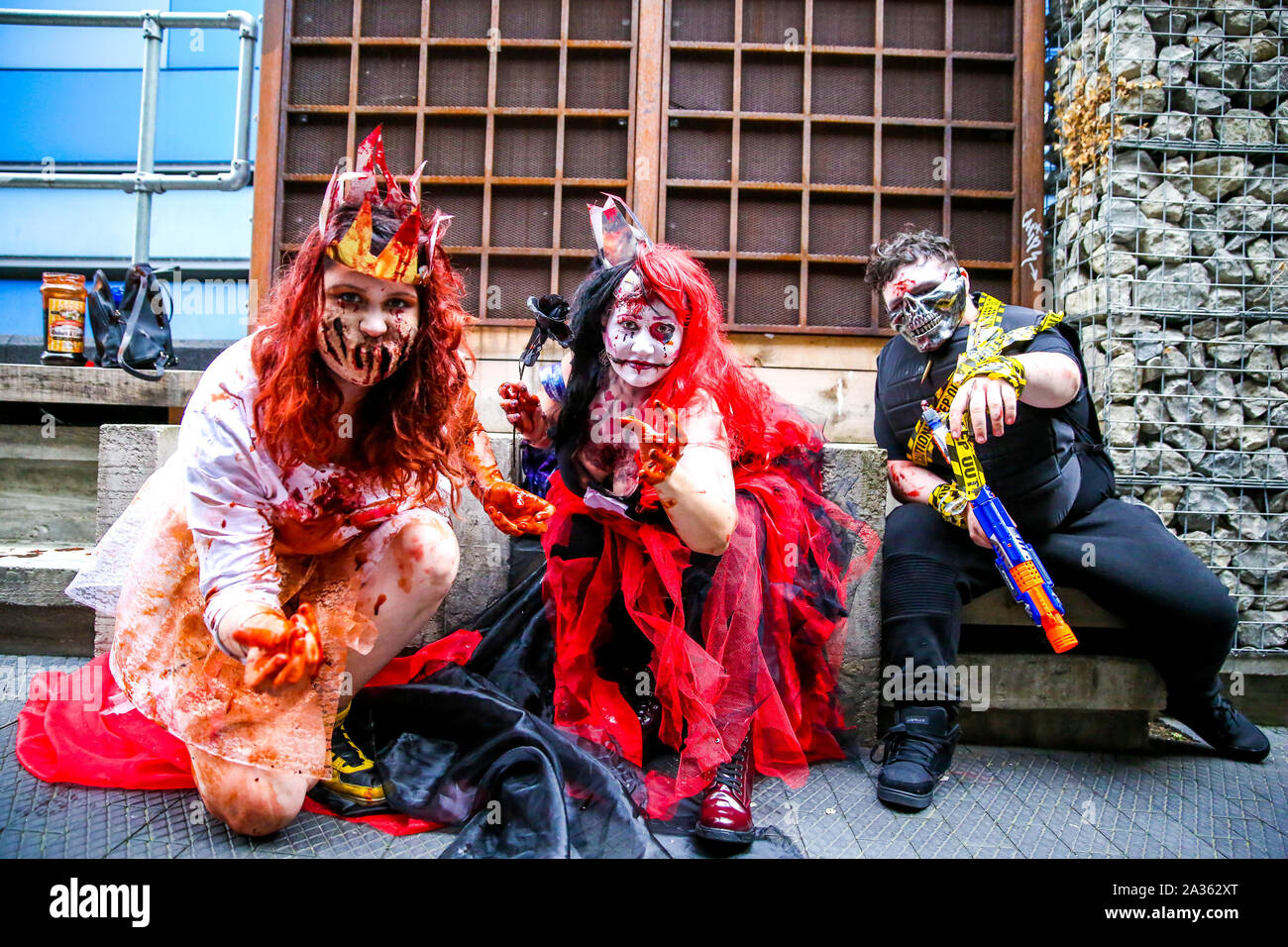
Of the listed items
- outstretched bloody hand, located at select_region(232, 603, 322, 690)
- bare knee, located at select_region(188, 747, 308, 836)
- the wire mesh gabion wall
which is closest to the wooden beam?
the wire mesh gabion wall

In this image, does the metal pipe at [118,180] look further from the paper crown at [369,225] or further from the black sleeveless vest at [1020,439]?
the black sleeveless vest at [1020,439]

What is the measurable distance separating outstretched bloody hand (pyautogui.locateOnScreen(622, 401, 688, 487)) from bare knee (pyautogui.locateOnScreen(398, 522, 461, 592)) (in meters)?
0.61

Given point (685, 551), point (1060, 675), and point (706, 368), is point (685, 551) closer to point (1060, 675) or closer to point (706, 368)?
point (706, 368)

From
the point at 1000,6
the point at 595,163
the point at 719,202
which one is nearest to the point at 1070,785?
the point at 719,202

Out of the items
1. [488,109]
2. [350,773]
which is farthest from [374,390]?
[488,109]

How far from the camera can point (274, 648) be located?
1.46 meters

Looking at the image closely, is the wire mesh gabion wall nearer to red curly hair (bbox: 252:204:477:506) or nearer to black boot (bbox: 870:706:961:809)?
black boot (bbox: 870:706:961:809)

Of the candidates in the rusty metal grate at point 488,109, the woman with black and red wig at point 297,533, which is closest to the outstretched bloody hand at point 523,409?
the woman with black and red wig at point 297,533

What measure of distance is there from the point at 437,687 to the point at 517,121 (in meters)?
3.00

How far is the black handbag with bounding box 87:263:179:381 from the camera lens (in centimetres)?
309

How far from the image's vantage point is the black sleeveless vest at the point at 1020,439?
2270mm

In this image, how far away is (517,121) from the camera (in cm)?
392

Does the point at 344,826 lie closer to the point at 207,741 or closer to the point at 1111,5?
the point at 207,741

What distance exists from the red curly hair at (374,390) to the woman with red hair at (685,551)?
290 millimetres
